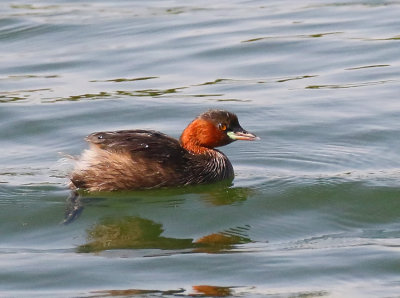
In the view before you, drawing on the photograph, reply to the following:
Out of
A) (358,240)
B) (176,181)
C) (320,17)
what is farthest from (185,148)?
(320,17)

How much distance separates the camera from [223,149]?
10.0m

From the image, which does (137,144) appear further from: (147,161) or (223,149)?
(223,149)

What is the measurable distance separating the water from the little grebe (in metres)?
0.11

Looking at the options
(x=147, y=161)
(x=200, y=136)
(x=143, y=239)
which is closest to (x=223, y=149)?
(x=200, y=136)

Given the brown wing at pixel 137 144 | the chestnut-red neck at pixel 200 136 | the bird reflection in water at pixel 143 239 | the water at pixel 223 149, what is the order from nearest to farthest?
the water at pixel 223 149
the bird reflection in water at pixel 143 239
the brown wing at pixel 137 144
the chestnut-red neck at pixel 200 136

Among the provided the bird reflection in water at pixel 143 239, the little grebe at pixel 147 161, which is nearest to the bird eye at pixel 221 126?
the little grebe at pixel 147 161

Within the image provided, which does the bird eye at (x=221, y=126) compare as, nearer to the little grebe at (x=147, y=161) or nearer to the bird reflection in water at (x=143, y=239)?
the little grebe at (x=147, y=161)

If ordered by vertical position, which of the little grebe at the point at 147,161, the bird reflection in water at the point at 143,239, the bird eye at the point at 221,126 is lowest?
the bird reflection in water at the point at 143,239

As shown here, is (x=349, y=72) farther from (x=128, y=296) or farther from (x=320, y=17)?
(x=128, y=296)

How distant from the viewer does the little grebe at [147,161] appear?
8.58 meters

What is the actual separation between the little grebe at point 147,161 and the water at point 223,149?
0.36ft

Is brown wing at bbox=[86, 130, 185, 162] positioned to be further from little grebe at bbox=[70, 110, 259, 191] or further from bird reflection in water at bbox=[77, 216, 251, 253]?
bird reflection in water at bbox=[77, 216, 251, 253]

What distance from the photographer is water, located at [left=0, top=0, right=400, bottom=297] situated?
7.05 meters

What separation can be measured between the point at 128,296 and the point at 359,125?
4.29 metres
